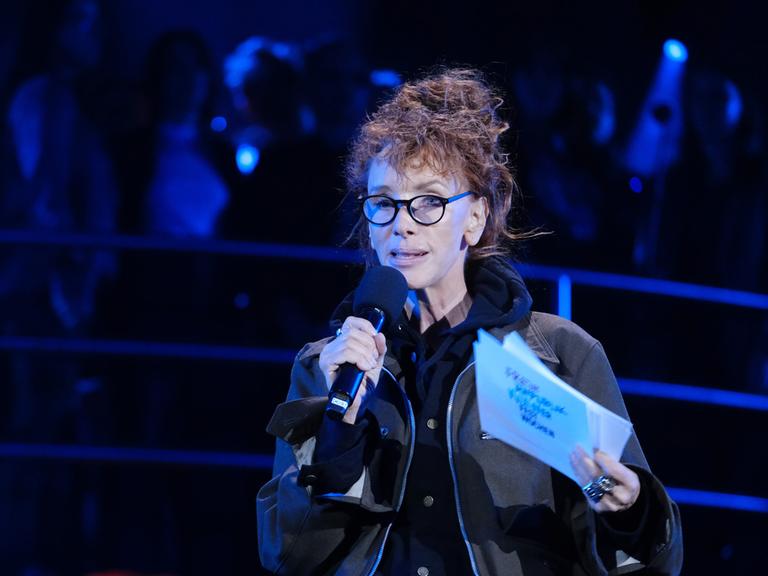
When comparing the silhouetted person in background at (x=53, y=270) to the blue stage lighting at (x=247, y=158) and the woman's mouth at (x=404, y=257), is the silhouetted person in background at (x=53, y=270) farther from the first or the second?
the woman's mouth at (x=404, y=257)

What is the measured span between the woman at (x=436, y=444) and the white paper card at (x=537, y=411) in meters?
0.05

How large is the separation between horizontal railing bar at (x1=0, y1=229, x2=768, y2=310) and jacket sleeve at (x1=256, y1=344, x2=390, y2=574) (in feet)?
7.02

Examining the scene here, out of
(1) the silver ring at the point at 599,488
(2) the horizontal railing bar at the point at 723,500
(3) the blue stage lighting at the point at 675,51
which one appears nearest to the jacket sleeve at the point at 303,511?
(1) the silver ring at the point at 599,488

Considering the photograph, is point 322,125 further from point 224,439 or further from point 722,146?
point 722,146

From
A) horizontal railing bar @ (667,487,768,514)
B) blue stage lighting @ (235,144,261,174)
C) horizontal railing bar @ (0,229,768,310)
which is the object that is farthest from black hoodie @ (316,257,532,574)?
horizontal railing bar @ (667,487,768,514)

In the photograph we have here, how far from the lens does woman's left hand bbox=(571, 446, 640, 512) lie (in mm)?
1681

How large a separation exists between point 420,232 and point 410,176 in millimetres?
135

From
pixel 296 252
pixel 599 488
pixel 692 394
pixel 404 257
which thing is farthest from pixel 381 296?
pixel 692 394

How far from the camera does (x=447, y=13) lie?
15.5ft

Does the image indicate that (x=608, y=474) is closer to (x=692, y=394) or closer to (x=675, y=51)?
(x=692, y=394)

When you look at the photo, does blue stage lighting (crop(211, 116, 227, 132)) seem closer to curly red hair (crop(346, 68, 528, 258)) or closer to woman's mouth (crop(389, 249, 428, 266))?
curly red hair (crop(346, 68, 528, 258))

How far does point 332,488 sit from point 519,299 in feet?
2.03

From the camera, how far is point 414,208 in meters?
2.21

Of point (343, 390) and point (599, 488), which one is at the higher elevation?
point (343, 390)
